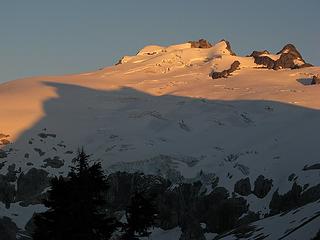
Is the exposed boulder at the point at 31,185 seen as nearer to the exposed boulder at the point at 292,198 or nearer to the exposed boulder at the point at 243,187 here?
the exposed boulder at the point at 243,187

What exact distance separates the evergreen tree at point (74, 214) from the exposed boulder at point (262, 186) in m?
65.5

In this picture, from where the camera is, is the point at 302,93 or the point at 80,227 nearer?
the point at 80,227

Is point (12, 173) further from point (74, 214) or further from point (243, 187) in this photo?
point (74, 214)

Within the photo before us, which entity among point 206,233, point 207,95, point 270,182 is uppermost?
point 207,95

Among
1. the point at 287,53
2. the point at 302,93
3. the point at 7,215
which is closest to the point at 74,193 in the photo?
the point at 7,215

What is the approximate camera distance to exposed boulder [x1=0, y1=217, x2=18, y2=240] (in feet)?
283

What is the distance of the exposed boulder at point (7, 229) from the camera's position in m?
86.3

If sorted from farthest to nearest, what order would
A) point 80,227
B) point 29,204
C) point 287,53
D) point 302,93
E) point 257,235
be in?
point 287,53
point 302,93
point 29,204
point 257,235
point 80,227

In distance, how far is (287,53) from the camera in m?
191

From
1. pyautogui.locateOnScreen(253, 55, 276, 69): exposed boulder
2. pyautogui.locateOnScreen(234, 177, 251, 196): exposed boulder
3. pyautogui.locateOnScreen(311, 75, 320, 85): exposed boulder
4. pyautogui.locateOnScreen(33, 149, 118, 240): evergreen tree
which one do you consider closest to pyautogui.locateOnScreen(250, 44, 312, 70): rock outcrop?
pyautogui.locateOnScreen(253, 55, 276, 69): exposed boulder

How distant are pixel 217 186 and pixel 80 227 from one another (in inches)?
2736

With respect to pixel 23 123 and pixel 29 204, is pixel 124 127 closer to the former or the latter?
pixel 23 123

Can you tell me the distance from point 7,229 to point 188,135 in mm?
42291

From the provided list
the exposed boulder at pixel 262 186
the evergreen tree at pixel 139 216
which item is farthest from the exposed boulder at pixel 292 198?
the evergreen tree at pixel 139 216
